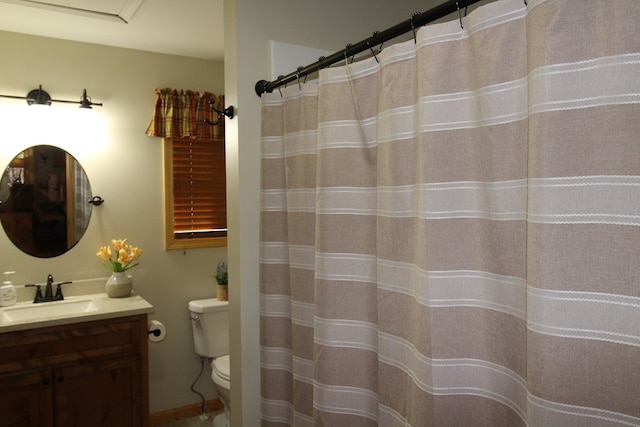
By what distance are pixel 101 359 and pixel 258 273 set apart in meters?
1.27

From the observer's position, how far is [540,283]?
2.31 ft

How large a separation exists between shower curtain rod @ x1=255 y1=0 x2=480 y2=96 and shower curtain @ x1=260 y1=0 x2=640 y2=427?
4 centimetres

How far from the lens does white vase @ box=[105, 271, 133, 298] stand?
2627mm

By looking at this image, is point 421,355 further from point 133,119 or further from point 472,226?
point 133,119

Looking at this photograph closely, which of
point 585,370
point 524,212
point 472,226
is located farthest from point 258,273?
point 585,370

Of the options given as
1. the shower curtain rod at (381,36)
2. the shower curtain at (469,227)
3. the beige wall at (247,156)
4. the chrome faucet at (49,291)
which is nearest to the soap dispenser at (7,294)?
the chrome faucet at (49,291)

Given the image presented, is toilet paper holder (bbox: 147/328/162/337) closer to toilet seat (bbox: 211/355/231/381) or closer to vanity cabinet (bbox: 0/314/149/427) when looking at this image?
vanity cabinet (bbox: 0/314/149/427)

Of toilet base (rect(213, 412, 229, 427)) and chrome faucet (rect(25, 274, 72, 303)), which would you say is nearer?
chrome faucet (rect(25, 274, 72, 303))

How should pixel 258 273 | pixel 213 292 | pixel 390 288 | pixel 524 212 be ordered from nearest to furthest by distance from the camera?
pixel 524 212 → pixel 390 288 → pixel 258 273 → pixel 213 292

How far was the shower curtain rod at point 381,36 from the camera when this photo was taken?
91 centimetres

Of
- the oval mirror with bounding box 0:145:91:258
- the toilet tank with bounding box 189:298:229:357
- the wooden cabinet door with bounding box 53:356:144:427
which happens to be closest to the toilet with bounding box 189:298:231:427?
the toilet tank with bounding box 189:298:229:357

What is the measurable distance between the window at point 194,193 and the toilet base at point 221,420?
116 cm

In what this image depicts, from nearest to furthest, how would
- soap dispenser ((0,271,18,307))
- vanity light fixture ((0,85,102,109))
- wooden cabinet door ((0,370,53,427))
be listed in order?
wooden cabinet door ((0,370,53,427)), soap dispenser ((0,271,18,307)), vanity light fixture ((0,85,102,109))

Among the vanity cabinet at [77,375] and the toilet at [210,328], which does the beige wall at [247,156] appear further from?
the toilet at [210,328]
